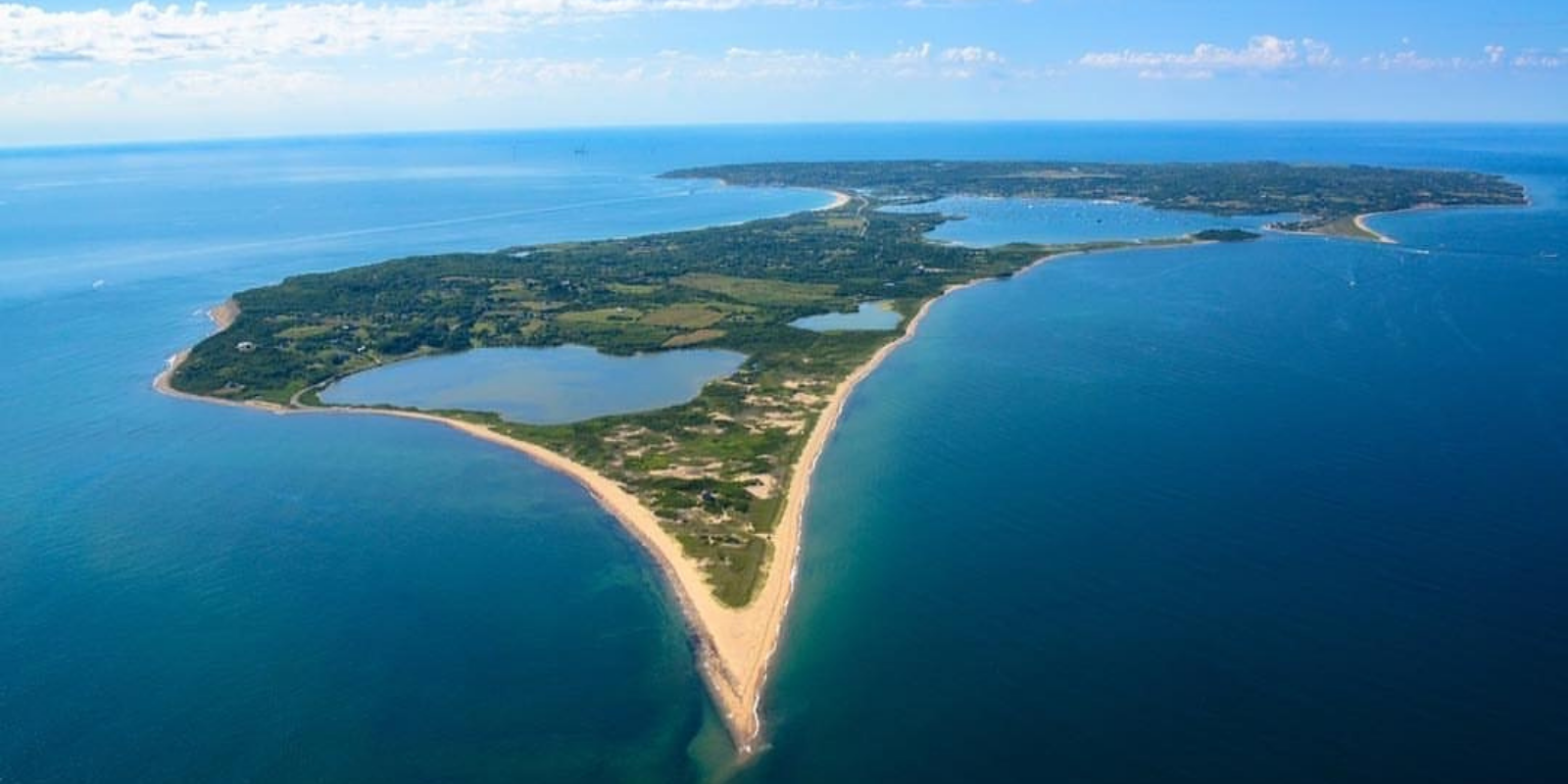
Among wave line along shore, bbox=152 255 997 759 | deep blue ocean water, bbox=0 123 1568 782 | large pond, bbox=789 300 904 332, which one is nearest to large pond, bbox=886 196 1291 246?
large pond, bbox=789 300 904 332

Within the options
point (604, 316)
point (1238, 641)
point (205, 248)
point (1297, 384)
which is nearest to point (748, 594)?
point (1238, 641)

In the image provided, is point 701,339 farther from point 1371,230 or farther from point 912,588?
point 1371,230

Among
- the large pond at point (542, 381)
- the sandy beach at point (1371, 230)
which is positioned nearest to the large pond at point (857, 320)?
the large pond at point (542, 381)

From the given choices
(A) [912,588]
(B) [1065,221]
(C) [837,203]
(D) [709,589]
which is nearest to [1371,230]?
(B) [1065,221]

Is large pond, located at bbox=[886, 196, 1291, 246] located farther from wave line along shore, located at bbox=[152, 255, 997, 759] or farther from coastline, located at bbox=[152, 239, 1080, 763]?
wave line along shore, located at bbox=[152, 255, 997, 759]

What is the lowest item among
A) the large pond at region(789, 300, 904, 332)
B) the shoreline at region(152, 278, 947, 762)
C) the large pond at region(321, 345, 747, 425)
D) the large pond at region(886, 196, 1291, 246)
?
the shoreline at region(152, 278, 947, 762)

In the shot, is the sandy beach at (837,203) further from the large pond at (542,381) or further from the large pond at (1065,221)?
the large pond at (542,381)
